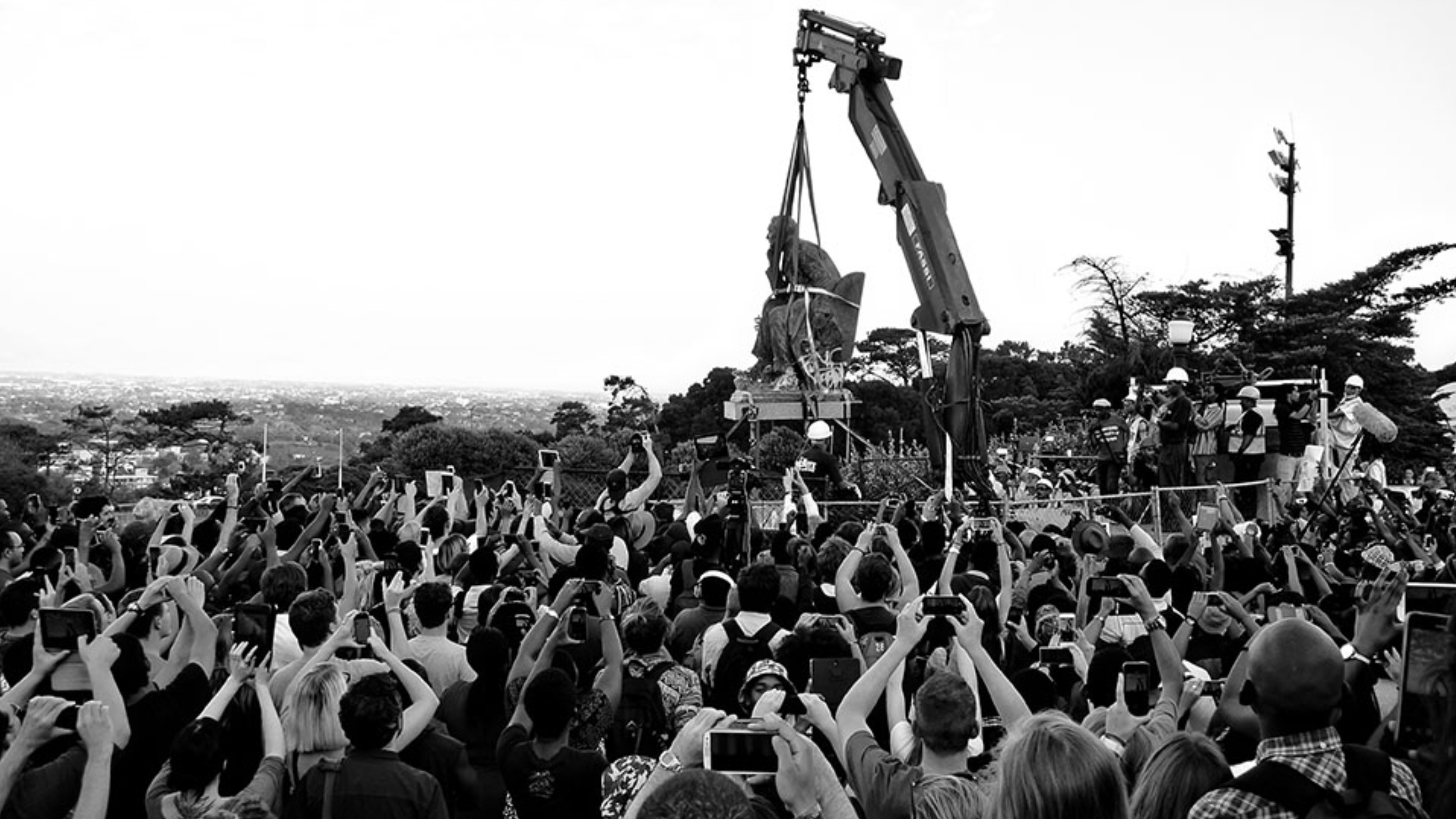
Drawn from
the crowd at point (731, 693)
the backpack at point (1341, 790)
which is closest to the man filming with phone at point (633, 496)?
the crowd at point (731, 693)

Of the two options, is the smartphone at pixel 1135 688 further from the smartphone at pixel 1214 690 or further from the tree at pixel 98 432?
the tree at pixel 98 432

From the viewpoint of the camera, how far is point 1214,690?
500 cm

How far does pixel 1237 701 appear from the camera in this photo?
4.52 meters

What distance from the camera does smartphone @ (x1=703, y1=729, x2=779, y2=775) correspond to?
3.38m

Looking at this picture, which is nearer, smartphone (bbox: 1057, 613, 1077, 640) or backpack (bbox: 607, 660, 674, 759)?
backpack (bbox: 607, 660, 674, 759)

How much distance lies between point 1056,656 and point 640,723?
1.72 m

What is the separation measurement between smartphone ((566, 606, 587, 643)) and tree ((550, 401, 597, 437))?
31.4 meters

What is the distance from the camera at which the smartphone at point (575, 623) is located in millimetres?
5148

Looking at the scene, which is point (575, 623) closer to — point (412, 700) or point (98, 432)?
point (412, 700)

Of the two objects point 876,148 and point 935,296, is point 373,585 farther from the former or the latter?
point 876,148

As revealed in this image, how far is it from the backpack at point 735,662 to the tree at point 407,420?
95.9 feet

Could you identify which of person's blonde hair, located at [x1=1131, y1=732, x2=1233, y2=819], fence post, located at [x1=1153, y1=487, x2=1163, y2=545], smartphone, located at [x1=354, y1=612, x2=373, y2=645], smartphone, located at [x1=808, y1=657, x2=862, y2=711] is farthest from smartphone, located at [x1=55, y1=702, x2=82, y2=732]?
fence post, located at [x1=1153, y1=487, x2=1163, y2=545]

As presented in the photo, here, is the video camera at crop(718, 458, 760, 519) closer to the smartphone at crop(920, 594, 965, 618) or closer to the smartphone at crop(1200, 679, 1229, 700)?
the smartphone at crop(1200, 679, 1229, 700)

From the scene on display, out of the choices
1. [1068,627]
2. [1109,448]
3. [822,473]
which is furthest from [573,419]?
[1068,627]
